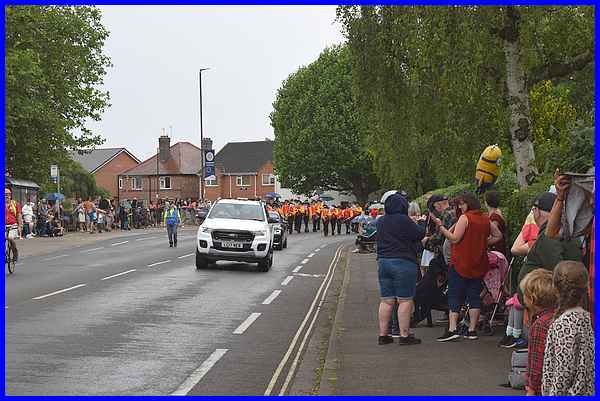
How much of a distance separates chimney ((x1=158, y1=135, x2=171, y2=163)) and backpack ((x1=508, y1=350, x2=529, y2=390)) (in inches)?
4530

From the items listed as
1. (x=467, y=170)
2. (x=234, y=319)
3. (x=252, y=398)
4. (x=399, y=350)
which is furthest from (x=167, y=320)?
(x=467, y=170)

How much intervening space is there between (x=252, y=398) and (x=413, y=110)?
504 inches

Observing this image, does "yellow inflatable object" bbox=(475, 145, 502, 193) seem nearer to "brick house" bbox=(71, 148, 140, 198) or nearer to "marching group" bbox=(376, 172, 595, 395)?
"marching group" bbox=(376, 172, 595, 395)

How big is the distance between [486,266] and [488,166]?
370cm

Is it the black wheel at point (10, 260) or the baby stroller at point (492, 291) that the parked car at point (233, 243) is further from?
the baby stroller at point (492, 291)

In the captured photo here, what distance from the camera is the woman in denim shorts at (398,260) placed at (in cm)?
1145

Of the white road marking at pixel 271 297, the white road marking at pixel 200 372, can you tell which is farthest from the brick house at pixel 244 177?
the white road marking at pixel 200 372

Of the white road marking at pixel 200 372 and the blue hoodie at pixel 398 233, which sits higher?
the blue hoodie at pixel 398 233

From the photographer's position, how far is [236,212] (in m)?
26.8

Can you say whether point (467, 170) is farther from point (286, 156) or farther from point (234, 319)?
point (286, 156)

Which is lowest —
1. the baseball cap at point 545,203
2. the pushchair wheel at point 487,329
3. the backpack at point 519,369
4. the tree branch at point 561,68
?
the pushchair wheel at point 487,329

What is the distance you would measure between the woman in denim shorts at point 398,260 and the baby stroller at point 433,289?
4.24 ft

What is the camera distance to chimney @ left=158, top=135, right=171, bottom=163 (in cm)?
12188

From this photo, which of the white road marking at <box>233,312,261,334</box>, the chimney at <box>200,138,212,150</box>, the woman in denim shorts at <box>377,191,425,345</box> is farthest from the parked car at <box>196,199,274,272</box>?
the chimney at <box>200,138,212,150</box>
